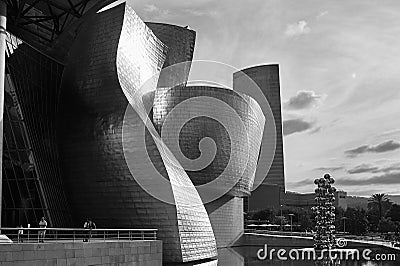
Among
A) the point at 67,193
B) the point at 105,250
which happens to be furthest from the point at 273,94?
the point at 105,250

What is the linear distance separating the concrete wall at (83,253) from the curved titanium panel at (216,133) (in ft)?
69.2

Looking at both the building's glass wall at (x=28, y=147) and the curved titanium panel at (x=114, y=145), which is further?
the building's glass wall at (x=28, y=147)

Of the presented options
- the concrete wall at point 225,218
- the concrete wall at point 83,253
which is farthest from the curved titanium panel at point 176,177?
the concrete wall at point 225,218

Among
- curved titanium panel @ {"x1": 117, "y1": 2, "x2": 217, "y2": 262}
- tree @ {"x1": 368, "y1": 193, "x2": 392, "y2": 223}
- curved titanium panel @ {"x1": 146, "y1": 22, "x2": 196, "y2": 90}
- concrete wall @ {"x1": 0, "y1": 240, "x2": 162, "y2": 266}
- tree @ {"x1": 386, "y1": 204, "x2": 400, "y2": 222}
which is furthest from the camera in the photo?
tree @ {"x1": 368, "y1": 193, "x2": 392, "y2": 223}

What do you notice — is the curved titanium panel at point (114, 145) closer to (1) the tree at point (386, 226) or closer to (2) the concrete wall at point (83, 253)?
(2) the concrete wall at point (83, 253)

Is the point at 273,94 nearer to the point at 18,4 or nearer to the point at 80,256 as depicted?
the point at 18,4

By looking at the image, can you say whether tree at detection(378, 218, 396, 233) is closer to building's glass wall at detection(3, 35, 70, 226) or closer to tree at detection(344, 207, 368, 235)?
tree at detection(344, 207, 368, 235)

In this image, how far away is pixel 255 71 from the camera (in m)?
128

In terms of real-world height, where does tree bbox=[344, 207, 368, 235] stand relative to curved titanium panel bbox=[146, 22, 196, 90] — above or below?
below

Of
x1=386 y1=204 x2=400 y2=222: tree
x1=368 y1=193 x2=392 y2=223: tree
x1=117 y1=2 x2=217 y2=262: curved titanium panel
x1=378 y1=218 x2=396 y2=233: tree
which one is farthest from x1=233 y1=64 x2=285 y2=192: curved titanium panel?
x1=117 y1=2 x2=217 y2=262: curved titanium panel

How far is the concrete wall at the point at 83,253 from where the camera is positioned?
50.5ft

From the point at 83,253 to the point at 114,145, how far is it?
10.3 m

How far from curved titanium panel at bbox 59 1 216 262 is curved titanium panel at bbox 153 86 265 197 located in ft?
37.9

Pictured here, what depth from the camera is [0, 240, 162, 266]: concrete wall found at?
15.4m
